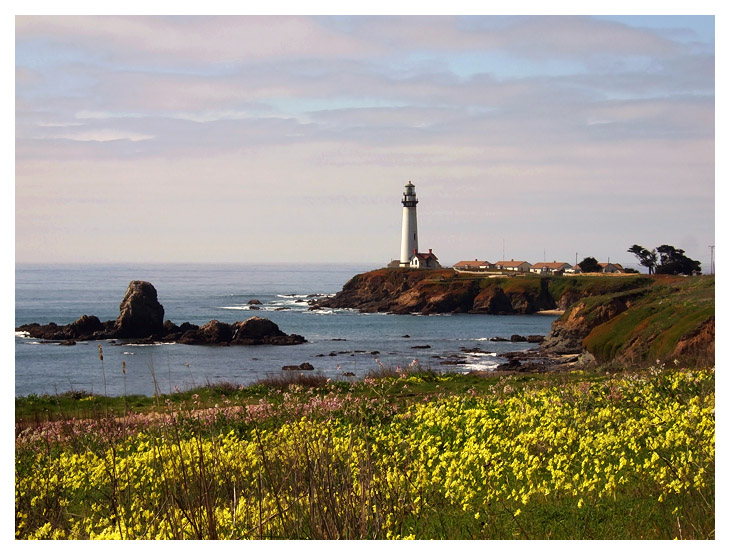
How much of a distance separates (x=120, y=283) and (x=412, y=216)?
41790mm

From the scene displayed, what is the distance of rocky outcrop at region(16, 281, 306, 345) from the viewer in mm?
51406

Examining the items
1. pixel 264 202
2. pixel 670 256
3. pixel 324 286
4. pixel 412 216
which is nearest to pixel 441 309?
pixel 412 216

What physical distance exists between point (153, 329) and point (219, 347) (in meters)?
7.39

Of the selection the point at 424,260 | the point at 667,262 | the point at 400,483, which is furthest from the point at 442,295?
the point at 400,483

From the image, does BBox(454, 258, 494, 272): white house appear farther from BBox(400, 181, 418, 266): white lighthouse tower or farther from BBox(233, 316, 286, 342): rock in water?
BBox(233, 316, 286, 342): rock in water

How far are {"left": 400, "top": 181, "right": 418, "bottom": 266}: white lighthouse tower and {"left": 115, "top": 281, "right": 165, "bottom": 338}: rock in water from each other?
48.8 meters

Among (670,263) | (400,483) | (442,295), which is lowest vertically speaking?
(400,483)

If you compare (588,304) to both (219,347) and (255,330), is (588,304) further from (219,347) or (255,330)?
(219,347)

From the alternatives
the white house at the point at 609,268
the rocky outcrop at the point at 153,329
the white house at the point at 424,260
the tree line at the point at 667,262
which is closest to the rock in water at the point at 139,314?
the rocky outcrop at the point at 153,329

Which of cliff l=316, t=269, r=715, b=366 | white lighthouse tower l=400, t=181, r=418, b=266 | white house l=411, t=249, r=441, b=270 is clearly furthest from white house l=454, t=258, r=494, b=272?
white lighthouse tower l=400, t=181, r=418, b=266

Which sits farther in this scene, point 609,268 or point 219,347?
point 609,268

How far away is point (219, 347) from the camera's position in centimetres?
5006

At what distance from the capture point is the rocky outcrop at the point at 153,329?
51406 mm

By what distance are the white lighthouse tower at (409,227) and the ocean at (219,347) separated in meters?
9.54
